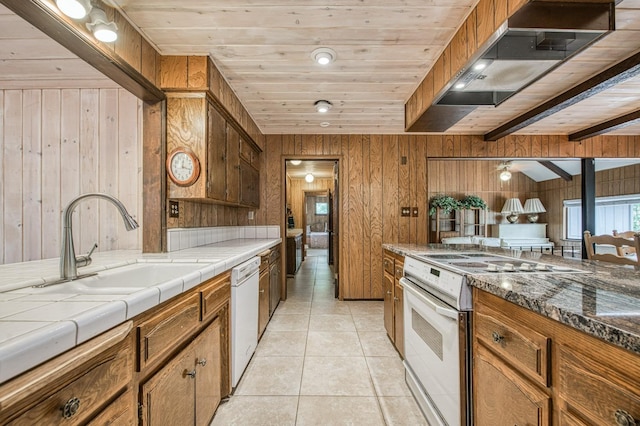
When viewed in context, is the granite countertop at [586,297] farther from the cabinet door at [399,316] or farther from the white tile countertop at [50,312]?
the white tile countertop at [50,312]

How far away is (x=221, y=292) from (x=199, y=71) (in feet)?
5.12

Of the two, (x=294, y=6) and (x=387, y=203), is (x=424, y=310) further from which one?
(x=387, y=203)

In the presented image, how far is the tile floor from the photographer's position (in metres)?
1.61

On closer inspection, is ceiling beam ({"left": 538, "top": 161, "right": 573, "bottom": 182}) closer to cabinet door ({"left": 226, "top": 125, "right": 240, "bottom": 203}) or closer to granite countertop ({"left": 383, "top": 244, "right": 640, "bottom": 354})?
granite countertop ({"left": 383, "top": 244, "right": 640, "bottom": 354})

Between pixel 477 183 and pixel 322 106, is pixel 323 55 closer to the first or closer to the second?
pixel 322 106

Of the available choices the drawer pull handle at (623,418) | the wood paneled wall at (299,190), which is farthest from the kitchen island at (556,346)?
the wood paneled wall at (299,190)

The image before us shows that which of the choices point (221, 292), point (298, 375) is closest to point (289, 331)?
point (298, 375)

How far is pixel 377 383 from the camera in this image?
1.93 m

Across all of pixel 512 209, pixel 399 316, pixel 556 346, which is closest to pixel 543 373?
pixel 556 346

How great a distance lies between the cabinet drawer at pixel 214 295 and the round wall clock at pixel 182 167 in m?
0.79

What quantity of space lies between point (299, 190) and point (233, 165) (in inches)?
226

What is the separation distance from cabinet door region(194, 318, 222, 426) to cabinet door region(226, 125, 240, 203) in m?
1.29

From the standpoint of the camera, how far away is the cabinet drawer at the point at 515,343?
84 centimetres

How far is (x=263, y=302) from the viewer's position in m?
2.60
